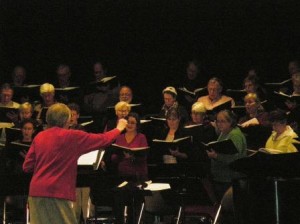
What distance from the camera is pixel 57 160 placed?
6781mm

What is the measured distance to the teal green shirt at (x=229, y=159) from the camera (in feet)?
29.1

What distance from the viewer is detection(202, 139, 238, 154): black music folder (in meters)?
8.44

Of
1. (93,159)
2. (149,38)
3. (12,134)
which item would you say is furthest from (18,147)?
(149,38)

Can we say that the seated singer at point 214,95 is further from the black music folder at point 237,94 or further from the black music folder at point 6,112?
the black music folder at point 6,112

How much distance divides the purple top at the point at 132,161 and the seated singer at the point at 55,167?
7.11 ft

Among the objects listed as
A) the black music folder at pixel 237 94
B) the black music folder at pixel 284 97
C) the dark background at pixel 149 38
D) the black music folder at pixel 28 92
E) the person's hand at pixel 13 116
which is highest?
the dark background at pixel 149 38

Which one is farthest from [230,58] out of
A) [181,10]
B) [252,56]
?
[181,10]

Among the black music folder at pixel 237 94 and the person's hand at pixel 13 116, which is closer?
the black music folder at pixel 237 94

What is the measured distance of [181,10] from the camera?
13.3 metres

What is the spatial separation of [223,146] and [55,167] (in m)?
2.35

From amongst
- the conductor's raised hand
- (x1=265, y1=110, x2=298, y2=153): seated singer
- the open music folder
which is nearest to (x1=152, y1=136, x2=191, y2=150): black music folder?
the open music folder

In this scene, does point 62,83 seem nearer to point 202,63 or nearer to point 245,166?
point 202,63

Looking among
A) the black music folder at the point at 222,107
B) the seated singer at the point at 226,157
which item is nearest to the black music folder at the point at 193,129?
the seated singer at the point at 226,157

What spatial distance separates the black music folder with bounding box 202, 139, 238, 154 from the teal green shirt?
325 millimetres
